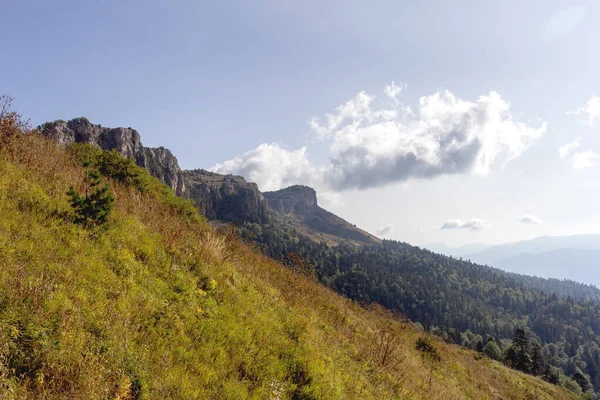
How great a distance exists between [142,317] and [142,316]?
0.02 meters

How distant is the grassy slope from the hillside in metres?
0.02

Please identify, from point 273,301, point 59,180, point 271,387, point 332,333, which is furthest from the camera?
point 332,333

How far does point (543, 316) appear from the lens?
18712 centimetres

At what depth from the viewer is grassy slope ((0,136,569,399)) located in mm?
3840

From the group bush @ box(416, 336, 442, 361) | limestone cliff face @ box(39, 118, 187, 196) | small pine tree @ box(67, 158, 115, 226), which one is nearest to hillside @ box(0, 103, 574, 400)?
small pine tree @ box(67, 158, 115, 226)

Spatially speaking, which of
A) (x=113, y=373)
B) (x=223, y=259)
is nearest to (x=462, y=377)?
(x=223, y=259)

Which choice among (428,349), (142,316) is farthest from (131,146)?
(142,316)

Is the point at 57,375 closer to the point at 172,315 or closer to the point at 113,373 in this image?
the point at 113,373

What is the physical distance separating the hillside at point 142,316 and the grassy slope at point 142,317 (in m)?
0.02

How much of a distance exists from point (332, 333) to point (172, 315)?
240 inches

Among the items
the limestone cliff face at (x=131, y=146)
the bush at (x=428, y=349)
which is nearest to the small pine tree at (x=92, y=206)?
the bush at (x=428, y=349)

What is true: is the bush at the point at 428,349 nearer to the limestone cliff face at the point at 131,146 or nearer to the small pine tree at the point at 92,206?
the small pine tree at the point at 92,206

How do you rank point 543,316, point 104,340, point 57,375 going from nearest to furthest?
point 57,375 → point 104,340 → point 543,316

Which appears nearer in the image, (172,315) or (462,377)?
(172,315)
